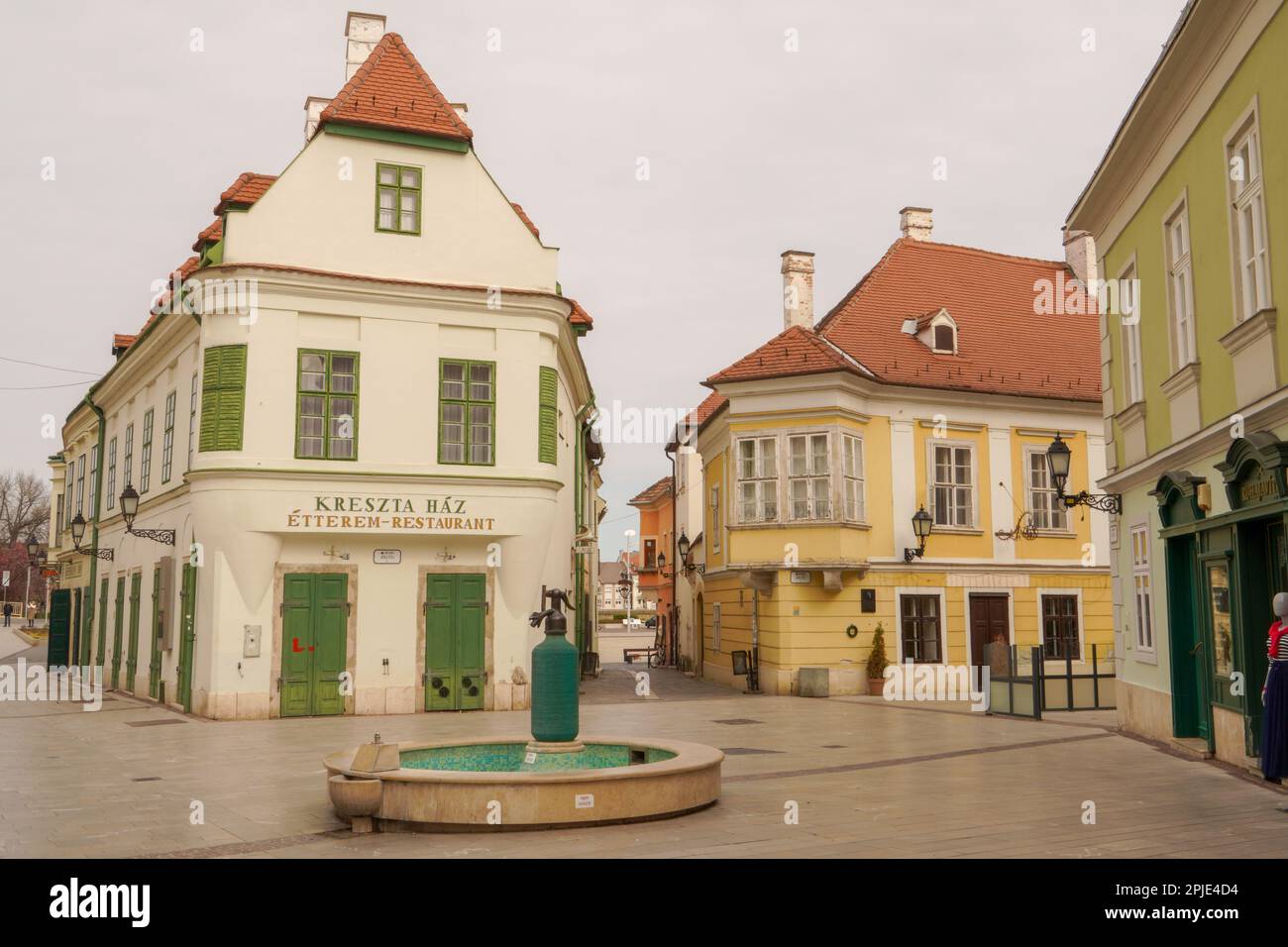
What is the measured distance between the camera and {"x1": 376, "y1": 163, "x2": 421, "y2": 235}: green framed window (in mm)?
21328

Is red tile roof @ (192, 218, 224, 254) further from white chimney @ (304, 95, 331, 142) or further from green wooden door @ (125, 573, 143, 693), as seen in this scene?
green wooden door @ (125, 573, 143, 693)

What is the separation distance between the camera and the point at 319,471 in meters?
20.2

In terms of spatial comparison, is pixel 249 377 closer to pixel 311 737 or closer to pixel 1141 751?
pixel 311 737

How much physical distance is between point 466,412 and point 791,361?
8543 mm

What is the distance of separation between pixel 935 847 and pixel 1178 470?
7502mm

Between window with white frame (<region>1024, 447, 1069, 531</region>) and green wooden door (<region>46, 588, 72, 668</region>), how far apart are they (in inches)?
1171

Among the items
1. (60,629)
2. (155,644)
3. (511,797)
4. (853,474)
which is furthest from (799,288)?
(60,629)

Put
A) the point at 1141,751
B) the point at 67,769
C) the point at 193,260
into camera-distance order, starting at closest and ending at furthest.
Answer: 1. the point at 67,769
2. the point at 1141,751
3. the point at 193,260

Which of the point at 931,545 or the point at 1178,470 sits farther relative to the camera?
the point at 931,545

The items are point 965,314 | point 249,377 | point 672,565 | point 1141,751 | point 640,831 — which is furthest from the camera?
point 672,565

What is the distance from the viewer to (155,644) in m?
24.1

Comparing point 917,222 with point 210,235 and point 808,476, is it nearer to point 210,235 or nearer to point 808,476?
point 808,476

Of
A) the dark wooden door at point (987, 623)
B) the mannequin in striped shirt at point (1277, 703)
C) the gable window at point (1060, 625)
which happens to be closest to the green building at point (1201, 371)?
the mannequin in striped shirt at point (1277, 703)
